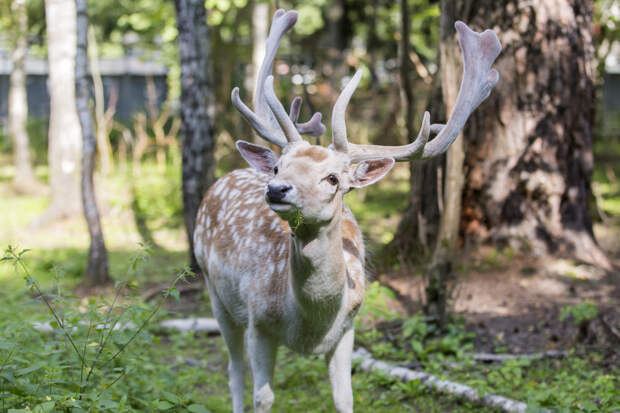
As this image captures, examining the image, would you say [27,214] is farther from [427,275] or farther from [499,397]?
[499,397]

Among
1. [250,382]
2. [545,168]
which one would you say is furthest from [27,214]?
[545,168]

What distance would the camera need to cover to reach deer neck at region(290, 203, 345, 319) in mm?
3334

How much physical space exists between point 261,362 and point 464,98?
1879 mm

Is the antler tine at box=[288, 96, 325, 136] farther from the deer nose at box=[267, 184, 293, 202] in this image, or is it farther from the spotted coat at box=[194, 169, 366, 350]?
the deer nose at box=[267, 184, 293, 202]

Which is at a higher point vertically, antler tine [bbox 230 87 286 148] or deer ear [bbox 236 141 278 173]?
antler tine [bbox 230 87 286 148]

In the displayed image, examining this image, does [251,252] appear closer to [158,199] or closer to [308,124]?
Answer: [308,124]

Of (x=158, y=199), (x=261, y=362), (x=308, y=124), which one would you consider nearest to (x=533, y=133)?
(x=308, y=124)

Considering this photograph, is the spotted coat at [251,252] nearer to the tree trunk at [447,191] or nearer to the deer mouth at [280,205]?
the deer mouth at [280,205]

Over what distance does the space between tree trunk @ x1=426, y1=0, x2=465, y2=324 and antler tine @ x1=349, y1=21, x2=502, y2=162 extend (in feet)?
5.35

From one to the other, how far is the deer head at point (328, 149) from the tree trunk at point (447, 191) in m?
1.66

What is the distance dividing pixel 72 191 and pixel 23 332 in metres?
8.06

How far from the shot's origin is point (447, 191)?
18.6ft

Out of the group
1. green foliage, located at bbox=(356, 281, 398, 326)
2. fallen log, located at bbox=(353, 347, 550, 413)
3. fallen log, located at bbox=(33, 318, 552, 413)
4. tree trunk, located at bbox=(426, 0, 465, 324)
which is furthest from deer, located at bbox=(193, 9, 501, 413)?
green foliage, located at bbox=(356, 281, 398, 326)

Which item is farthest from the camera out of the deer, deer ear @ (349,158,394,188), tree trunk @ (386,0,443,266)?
tree trunk @ (386,0,443,266)
